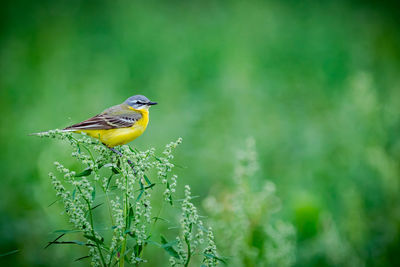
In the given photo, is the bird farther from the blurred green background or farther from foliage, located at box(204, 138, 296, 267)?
foliage, located at box(204, 138, 296, 267)

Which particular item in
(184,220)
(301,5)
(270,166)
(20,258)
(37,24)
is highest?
(301,5)

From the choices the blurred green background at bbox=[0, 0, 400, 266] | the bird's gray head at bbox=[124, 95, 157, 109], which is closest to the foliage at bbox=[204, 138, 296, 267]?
the blurred green background at bbox=[0, 0, 400, 266]

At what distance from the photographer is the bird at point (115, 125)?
301 cm

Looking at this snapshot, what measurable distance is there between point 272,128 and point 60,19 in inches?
213

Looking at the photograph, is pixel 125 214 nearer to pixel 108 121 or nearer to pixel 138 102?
pixel 108 121

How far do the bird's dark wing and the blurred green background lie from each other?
0.82m

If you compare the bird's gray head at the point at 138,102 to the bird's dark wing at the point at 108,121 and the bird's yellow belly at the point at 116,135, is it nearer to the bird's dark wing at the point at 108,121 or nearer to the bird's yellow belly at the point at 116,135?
the bird's dark wing at the point at 108,121

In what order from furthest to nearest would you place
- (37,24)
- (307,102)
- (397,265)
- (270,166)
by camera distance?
(37,24) < (307,102) < (270,166) < (397,265)

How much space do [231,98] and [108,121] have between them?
431 cm

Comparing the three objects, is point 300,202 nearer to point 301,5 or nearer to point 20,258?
point 20,258

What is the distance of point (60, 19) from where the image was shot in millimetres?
9125

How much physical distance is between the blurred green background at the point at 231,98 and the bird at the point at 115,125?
794mm

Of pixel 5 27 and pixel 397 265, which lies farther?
pixel 5 27

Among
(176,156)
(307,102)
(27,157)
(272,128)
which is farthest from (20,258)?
(307,102)
